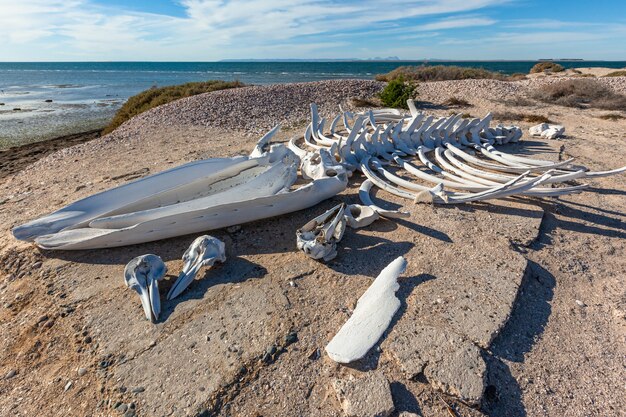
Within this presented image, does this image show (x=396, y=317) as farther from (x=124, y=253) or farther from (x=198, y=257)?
(x=124, y=253)

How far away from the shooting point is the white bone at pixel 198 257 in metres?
3.00

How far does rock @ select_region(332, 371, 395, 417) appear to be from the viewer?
2.04 m

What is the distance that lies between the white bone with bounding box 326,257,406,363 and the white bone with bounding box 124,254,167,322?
134 centimetres

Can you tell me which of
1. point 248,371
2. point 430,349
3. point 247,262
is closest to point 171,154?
point 247,262

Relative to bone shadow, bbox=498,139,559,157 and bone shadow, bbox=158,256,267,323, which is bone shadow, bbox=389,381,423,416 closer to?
bone shadow, bbox=158,256,267,323

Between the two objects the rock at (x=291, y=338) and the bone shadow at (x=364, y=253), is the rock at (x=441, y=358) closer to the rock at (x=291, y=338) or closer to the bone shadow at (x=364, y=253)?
the rock at (x=291, y=338)

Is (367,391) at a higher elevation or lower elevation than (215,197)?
lower

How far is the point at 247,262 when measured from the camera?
3387mm

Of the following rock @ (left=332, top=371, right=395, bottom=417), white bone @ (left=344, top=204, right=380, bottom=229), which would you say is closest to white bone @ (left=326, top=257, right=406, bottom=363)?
rock @ (left=332, top=371, right=395, bottom=417)

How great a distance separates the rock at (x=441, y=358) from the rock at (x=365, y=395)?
8.5 inches

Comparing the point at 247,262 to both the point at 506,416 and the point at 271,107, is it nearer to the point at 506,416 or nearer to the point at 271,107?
the point at 506,416

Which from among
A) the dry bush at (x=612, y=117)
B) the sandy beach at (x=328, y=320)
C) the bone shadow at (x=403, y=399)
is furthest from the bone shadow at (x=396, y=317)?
the dry bush at (x=612, y=117)

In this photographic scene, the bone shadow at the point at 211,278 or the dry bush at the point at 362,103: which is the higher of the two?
the dry bush at the point at 362,103

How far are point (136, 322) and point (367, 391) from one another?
5.69 feet
